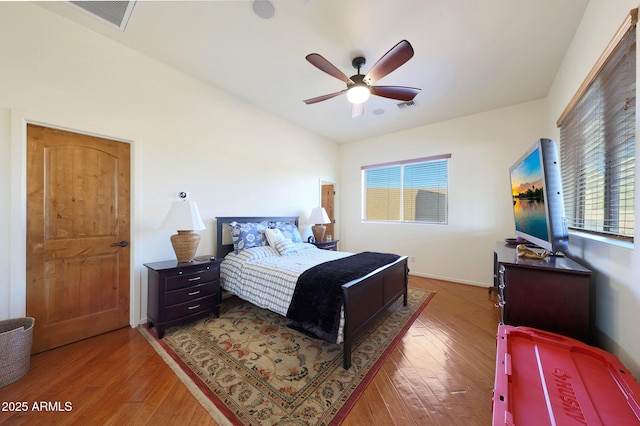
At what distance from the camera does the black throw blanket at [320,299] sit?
194cm

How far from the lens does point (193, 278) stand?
2520mm

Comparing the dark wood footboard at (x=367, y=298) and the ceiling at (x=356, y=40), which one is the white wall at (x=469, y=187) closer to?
the ceiling at (x=356, y=40)

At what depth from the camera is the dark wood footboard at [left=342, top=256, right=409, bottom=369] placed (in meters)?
1.88

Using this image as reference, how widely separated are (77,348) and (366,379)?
8.68 ft

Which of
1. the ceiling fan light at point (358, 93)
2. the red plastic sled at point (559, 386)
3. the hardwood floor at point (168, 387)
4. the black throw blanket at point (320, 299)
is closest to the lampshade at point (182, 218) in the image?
the hardwood floor at point (168, 387)

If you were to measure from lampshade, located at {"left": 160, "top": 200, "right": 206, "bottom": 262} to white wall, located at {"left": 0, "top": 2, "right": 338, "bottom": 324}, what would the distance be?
364 millimetres

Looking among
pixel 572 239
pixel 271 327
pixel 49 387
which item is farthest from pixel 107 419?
pixel 572 239

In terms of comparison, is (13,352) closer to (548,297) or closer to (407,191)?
(548,297)

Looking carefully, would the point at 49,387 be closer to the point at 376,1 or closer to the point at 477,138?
the point at 376,1

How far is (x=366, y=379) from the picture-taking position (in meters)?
1.77

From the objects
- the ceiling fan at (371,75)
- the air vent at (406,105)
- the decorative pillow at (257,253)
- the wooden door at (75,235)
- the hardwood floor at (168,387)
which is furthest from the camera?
the air vent at (406,105)

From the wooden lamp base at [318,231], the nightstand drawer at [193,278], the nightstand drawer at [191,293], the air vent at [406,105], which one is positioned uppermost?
the air vent at [406,105]

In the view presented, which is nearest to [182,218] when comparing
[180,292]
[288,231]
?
[180,292]

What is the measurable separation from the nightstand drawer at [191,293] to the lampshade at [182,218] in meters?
0.65
